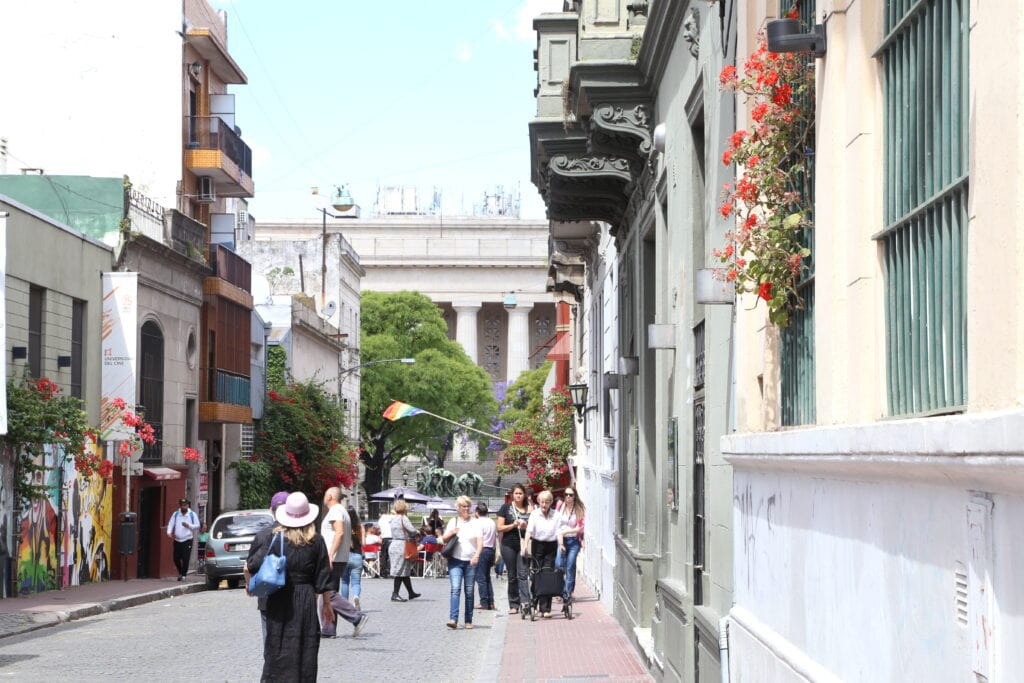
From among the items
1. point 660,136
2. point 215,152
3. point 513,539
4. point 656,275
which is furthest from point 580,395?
point 660,136

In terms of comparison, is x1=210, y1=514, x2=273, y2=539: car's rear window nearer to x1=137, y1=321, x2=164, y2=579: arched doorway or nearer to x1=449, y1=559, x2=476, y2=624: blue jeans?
x1=137, y1=321, x2=164, y2=579: arched doorway

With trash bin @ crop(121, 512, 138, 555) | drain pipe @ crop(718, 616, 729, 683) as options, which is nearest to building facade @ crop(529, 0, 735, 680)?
drain pipe @ crop(718, 616, 729, 683)

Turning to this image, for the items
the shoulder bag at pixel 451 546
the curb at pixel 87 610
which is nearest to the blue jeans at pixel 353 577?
the shoulder bag at pixel 451 546

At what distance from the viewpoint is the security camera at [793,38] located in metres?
6.43

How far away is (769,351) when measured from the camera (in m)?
7.90

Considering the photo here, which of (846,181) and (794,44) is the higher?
(794,44)

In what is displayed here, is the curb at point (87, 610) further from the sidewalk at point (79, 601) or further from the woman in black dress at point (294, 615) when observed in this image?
the woman in black dress at point (294, 615)

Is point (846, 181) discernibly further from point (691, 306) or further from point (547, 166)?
point (547, 166)

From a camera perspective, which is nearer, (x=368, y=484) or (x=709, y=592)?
(x=709, y=592)

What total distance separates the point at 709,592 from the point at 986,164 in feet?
22.3

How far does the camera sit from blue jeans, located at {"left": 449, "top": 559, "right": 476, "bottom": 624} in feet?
65.1

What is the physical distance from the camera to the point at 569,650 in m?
A: 17.0

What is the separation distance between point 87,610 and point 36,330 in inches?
241

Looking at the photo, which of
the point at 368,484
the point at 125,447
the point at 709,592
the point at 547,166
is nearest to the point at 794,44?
the point at 709,592
